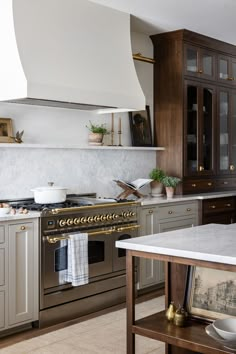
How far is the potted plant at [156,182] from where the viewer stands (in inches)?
224

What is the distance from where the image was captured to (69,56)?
434 cm

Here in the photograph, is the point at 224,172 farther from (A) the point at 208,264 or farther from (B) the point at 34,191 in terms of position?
(A) the point at 208,264

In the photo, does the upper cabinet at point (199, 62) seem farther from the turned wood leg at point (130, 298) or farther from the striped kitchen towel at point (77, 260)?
the turned wood leg at point (130, 298)

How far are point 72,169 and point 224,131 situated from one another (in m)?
2.29

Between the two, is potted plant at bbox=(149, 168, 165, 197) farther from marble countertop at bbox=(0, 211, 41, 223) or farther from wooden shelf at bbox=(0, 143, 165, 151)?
marble countertop at bbox=(0, 211, 41, 223)

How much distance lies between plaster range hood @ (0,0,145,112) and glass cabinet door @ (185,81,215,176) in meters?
1.16

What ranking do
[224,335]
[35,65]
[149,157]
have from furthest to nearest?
[149,157], [35,65], [224,335]

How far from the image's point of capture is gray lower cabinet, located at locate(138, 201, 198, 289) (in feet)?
16.6

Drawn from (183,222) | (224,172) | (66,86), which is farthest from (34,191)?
(224,172)

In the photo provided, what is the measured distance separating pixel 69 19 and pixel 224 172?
3011 mm

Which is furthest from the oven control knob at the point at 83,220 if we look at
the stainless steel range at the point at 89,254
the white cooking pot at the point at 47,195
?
the white cooking pot at the point at 47,195

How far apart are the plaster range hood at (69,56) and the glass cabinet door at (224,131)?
1.78 m

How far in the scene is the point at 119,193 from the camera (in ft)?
18.5

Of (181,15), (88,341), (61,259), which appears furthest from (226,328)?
(181,15)
